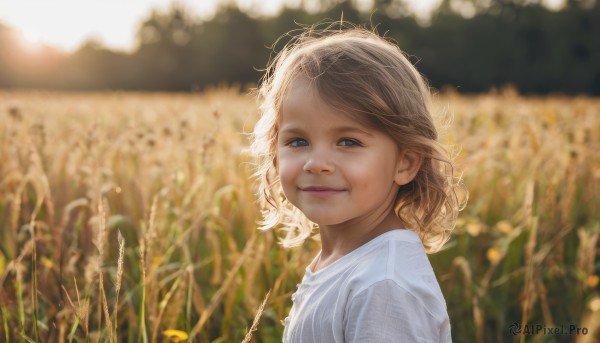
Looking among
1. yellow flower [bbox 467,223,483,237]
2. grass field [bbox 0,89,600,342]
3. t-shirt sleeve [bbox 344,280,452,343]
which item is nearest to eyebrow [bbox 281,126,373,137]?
t-shirt sleeve [bbox 344,280,452,343]

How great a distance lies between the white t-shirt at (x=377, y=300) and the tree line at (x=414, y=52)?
36610 mm

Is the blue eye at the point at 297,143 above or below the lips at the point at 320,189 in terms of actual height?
above

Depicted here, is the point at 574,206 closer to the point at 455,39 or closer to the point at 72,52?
the point at 455,39

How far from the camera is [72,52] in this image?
159 ft

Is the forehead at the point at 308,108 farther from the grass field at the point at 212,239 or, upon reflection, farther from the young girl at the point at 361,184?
the grass field at the point at 212,239

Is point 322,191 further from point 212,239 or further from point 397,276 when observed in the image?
point 212,239

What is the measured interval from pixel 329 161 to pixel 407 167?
0.25 metres

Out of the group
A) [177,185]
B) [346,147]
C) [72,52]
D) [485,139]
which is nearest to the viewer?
[346,147]

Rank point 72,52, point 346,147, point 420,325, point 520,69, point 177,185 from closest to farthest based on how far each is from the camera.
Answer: point 420,325, point 346,147, point 177,185, point 520,69, point 72,52

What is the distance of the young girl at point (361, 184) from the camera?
113 cm

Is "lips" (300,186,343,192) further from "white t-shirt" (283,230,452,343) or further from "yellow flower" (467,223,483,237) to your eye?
"yellow flower" (467,223,483,237)

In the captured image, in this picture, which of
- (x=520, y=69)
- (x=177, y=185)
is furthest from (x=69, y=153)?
(x=520, y=69)

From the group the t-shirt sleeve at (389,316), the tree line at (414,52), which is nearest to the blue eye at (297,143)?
the t-shirt sleeve at (389,316)

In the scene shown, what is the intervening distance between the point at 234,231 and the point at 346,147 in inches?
60.7
